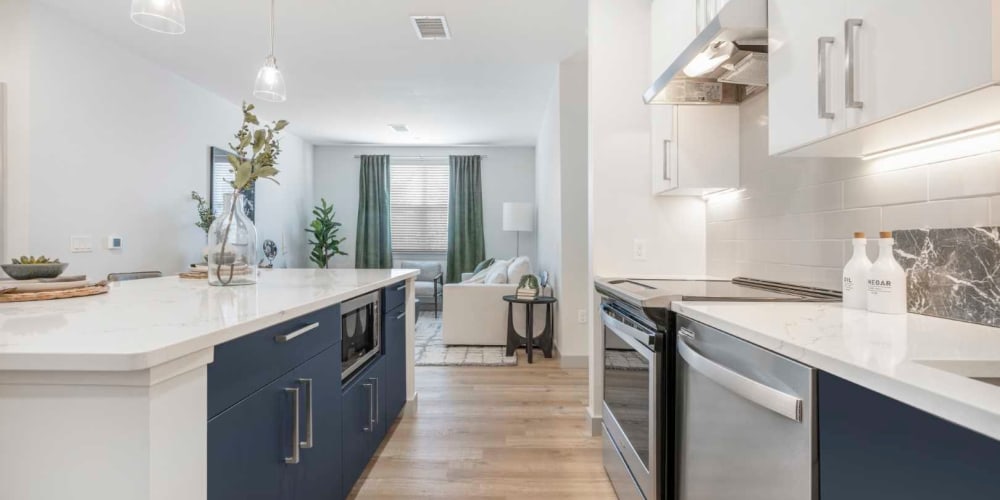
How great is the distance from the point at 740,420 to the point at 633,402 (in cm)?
69

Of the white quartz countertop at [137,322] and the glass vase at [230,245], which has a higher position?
the glass vase at [230,245]

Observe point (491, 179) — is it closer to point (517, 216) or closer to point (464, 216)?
point (464, 216)

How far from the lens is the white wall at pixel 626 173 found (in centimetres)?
251

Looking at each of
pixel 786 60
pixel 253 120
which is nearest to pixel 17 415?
pixel 253 120

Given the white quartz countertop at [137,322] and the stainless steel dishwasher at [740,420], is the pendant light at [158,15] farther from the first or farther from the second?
the stainless steel dishwasher at [740,420]

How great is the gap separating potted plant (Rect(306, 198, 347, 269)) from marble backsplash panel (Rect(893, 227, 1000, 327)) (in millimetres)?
6842

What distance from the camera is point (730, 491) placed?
1.11 meters

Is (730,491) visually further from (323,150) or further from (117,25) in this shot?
(323,150)

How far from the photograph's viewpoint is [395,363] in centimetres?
264

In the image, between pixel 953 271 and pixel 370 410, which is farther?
pixel 370 410

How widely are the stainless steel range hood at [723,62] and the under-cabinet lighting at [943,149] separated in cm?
51

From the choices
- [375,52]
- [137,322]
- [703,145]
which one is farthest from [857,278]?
[375,52]

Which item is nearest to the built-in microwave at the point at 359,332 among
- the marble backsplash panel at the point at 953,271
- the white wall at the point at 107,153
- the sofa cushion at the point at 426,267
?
the marble backsplash panel at the point at 953,271

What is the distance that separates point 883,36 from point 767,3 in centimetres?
53
